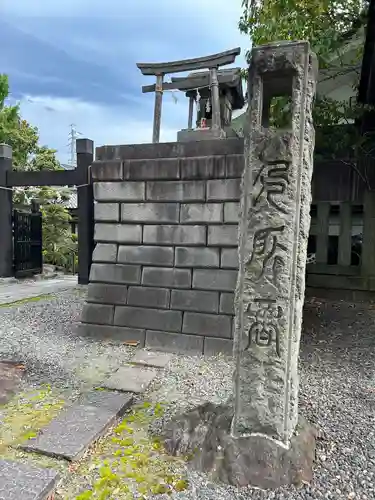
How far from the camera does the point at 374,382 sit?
368 centimetres

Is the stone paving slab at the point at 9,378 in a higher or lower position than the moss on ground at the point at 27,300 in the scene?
higher

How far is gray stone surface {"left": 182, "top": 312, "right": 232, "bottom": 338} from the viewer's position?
460cm

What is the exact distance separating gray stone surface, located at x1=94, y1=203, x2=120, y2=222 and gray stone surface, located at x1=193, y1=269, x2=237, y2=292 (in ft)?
4.27

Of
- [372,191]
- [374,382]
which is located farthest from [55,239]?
[374,382]

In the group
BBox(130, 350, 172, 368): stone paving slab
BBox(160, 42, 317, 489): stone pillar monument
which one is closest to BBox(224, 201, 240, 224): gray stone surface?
BBox(130, 350, 172, 368): stone paving slab

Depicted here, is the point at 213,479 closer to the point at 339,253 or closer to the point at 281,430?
the point at 281,430

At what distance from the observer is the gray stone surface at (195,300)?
15.3 feet

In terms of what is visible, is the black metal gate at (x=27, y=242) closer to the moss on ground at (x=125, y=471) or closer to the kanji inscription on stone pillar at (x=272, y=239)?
the moss on ground at (x=125, y=471)

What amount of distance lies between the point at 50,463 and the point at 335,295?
18.9 feet

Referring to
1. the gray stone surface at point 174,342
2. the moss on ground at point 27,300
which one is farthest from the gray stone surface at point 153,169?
the moss on ground at point 27,300

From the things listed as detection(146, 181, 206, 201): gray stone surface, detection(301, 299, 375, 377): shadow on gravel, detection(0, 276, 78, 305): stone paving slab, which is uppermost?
detection(146, 181, 206, 201): gray stone surface

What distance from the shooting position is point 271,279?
7.46 ft

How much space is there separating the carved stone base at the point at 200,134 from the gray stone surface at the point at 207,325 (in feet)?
7.41

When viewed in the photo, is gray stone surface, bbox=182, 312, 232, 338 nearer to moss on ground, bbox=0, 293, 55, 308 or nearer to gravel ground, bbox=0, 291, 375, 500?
gravel ground, bbox=0, 291, 375, 500
